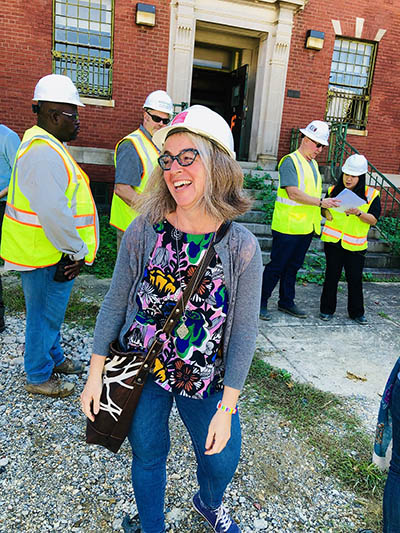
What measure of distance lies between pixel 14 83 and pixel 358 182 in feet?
23.8

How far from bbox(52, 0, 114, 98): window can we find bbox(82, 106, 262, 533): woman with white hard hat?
27.5ft

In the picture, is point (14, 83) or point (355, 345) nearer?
point (355, 345)

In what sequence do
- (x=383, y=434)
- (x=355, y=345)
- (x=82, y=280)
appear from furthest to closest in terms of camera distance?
(x=82, y=280) → (x=355, y=345) → (x=383, y=434)

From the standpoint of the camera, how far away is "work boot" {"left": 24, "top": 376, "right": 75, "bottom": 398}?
310cm

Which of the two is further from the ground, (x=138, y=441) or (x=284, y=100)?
(x=284, y=100)

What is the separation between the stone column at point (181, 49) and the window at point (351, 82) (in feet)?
12.3

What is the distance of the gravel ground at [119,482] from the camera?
216cm

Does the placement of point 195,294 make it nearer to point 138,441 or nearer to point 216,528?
point 138,441

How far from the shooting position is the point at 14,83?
8.40 metres

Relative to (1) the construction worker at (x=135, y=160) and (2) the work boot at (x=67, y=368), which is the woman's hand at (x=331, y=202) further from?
(2) the work boot at (x=67, y=368)

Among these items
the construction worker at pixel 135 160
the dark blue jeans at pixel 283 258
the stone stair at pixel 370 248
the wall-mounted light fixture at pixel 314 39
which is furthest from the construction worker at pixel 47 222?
the wall-mounted light fixture at pixel 314 39

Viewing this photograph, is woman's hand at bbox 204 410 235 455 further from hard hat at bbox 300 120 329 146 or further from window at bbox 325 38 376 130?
window at bbox 325 38 376 130

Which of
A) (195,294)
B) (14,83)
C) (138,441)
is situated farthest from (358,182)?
(14,83)

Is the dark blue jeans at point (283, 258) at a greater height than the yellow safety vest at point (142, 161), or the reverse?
the yellow safety vest at point (142, 161)
